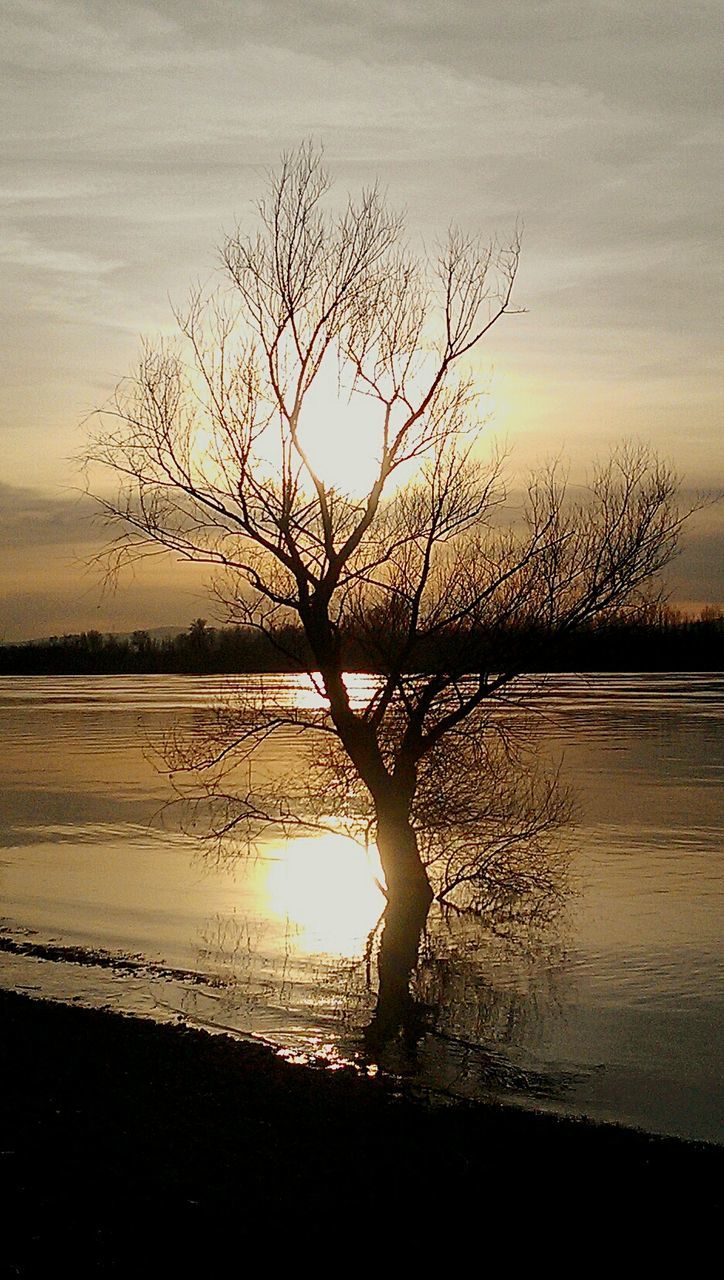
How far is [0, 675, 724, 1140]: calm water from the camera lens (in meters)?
13.1

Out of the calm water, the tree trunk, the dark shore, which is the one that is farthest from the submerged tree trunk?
the dark shore

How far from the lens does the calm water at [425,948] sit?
42.9ft

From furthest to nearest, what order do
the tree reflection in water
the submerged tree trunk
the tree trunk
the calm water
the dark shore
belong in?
the tree trunk < the submerged tree trunk < the tree reflection in water < the calm water < the dark shore

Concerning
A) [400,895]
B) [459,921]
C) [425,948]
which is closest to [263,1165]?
[425,948]

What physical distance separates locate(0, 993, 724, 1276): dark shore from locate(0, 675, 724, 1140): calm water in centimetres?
214

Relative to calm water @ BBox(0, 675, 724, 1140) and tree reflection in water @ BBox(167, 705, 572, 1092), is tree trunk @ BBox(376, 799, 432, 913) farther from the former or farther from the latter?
calm water @ BBox(0, 675, 724, 1140)

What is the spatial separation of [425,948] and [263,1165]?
10670 mm

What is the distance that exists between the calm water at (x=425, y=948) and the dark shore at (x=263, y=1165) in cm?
214

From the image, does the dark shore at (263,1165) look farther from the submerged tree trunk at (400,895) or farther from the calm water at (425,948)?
the submerged tree trunk at (400,895)

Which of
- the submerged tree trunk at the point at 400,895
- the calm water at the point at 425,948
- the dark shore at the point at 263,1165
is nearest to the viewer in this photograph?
the dark shore at the point at 263,1165

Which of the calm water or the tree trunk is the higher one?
the tree trunk

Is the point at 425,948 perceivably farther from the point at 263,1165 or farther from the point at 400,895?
the point at 263,1165

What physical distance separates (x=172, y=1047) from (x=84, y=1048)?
0.76 m

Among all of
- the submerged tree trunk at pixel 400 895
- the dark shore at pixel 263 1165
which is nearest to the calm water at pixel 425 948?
the submerged tree trunk at pixel 400 895
